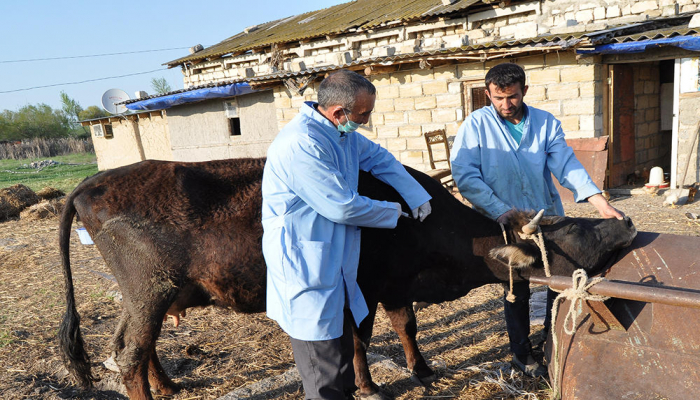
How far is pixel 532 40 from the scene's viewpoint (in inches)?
314

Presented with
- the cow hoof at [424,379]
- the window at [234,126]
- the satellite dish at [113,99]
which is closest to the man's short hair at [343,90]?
the cow hoof at [424,379]

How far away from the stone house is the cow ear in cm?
621

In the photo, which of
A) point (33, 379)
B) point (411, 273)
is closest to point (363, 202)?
point (411, 273)

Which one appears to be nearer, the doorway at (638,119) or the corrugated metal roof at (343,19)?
the doorway at (638,119)

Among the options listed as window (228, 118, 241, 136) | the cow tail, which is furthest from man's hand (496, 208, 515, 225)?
window (228, 118, 241, 136)

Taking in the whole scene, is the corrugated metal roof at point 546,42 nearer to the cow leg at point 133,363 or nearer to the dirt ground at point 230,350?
the dirt ground at point 230,350

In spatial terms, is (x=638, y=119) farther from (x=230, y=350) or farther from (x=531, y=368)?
(x=230, y=350)

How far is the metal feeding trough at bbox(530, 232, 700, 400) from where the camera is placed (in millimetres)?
1880

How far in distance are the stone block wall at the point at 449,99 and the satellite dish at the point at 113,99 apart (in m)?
9.77

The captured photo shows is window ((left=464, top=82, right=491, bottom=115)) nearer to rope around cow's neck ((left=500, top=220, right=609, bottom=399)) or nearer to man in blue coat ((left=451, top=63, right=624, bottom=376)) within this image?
man in blue coat ((left=451, top=63, right=624, bottom=376))

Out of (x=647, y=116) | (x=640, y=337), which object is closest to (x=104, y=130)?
(x=647, y=116)

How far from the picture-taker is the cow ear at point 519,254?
8.23ft

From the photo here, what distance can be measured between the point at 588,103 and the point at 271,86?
23.4 ft

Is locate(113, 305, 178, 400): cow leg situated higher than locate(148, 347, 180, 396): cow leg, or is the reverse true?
locate(113, 305, 178, 400): cow leg
